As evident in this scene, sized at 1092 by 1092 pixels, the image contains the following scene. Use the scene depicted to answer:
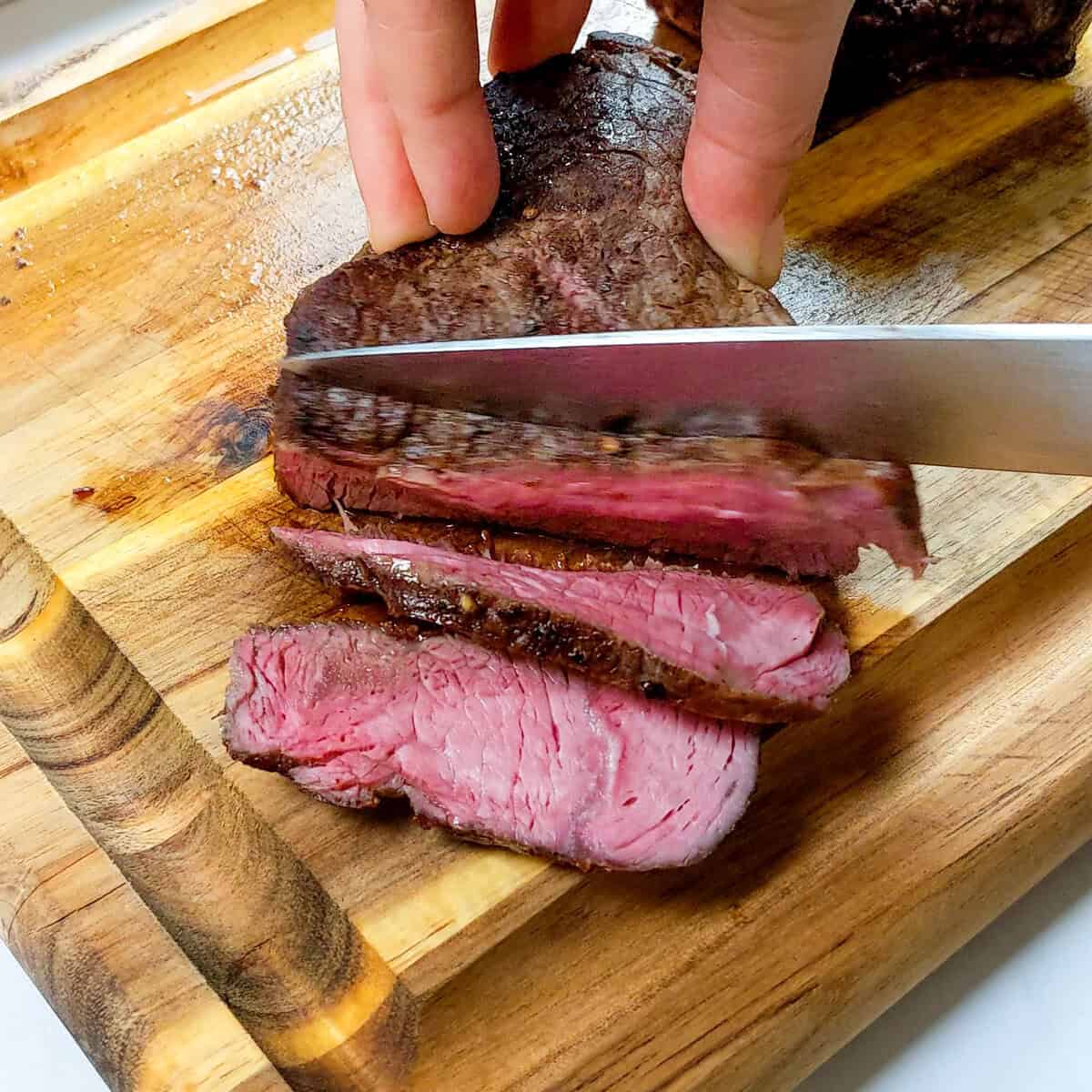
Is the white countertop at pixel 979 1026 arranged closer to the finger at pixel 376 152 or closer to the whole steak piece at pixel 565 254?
the whole steak piece at pixel 565 254

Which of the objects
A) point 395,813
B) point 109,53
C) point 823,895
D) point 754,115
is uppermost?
point 109,53

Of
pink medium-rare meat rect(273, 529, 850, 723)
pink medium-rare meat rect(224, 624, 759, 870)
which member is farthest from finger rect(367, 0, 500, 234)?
pink medium-rare meat rect(224, 624, 759, 870)

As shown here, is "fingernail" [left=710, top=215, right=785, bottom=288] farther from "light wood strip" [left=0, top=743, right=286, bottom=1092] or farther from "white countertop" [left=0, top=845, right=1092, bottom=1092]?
"light wood strip" [left=0, top=743, right=286, bottom=1092]

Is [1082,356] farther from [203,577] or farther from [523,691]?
[203,577]

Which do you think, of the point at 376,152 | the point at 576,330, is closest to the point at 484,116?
the point at 376,152

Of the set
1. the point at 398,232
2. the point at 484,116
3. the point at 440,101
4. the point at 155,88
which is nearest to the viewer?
the point at 440,101

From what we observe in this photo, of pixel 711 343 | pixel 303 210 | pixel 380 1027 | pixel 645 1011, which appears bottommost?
pixel 645 1011

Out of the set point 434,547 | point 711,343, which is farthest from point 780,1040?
point 711,343

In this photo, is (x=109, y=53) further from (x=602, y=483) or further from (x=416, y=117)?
(x=602, y=483)
